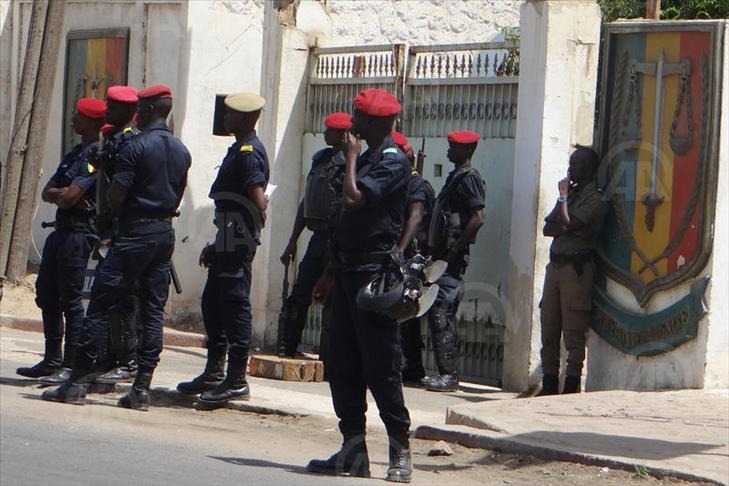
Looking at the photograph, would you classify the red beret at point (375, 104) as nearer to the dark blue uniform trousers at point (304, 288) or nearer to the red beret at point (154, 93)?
the red beret at point (154, 93)

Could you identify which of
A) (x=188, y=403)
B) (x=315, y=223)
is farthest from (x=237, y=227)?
(x=315, y=223)

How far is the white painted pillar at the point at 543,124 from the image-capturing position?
10391 millimetres

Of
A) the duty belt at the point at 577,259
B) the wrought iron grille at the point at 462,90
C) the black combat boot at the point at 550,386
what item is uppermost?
the wrought iron grille at the point at 462,90

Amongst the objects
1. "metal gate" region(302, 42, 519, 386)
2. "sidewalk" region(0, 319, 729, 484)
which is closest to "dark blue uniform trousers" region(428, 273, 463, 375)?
"sidewalk" region(0, 319, 729, 484)

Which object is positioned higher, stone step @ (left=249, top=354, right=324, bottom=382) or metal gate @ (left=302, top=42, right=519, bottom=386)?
metal gate @ (left=302, top=42, right=519, bottom=386)

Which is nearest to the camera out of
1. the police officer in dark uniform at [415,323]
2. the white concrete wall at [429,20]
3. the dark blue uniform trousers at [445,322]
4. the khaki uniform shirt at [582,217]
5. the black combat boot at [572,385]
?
the khaki uniform shirt at [582,217]

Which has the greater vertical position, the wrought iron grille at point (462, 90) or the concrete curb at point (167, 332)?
the wrought iron grille at point (462, 90)

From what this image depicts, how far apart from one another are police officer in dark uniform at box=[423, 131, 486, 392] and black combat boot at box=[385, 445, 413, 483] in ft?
11.4

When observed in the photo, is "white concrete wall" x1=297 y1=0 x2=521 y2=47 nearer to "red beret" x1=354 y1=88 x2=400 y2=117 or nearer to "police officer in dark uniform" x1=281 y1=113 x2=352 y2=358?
"police officer in dark uniform" x1=281 y1=113 x2=352 y2=358

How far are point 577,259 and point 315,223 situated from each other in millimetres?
2052

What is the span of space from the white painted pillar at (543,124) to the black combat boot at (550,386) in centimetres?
48

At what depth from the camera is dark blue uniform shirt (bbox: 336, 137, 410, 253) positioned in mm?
6879

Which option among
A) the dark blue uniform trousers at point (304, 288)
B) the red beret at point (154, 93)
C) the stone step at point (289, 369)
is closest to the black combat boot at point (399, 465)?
the red beret at point (154, 93)

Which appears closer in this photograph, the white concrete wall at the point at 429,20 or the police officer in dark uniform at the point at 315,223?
the police officer in dark uniform at the point at 315,223
